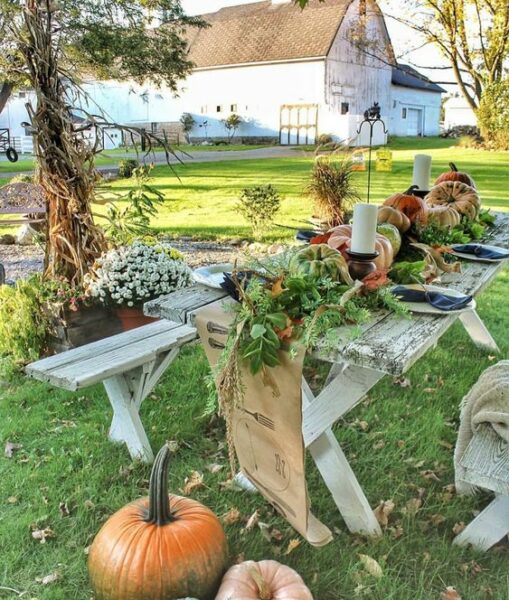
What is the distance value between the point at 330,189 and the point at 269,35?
27.7 meters

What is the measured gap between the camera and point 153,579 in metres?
1.79

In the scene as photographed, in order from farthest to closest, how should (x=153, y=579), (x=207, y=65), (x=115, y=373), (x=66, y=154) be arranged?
1. (x=207, y=65)
2. (x=66, y=154)
3. (x=115, y=373)
4. (x=153, y=579)

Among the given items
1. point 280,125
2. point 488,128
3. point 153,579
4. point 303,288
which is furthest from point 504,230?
point 280,125

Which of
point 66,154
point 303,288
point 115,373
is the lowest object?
point 115,373

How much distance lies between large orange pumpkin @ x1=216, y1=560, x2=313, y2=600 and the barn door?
27092 millimetres

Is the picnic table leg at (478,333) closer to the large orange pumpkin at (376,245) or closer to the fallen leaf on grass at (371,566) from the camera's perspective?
the large orange pumpkin at (376,245)

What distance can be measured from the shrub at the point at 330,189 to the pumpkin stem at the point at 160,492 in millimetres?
4402

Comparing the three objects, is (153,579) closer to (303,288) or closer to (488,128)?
(303,288)

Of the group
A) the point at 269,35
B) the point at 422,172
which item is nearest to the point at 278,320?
the point at 422,172

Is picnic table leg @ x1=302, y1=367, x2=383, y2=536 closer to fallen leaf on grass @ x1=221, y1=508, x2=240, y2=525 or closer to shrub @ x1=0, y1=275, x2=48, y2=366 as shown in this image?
fallen leaf on grass @ x1=221, y1=508, x2=240, y2=525

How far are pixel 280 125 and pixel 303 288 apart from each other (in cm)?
2829

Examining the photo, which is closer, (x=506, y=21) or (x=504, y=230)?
(x=504, y=230)

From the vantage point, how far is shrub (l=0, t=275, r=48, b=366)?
3.80m

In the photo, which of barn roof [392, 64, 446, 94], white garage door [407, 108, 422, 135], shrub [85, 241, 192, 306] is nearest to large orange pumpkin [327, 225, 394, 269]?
shrub [85, 241, 192, 306]
